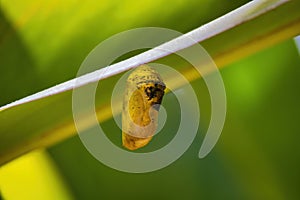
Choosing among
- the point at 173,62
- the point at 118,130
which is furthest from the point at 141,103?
the point at 118,130

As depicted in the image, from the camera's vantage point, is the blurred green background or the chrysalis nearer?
the chrysalis

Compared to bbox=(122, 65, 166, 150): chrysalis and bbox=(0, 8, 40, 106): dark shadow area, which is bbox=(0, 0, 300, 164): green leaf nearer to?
bbox=(122, 65, 166, 150): chrysalis

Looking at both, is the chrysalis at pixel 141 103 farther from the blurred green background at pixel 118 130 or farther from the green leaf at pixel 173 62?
the blurred green background at pixel 118 130

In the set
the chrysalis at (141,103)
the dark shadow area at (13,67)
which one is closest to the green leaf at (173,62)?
the chrysalis at (141,103)

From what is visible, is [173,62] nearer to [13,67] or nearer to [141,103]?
[141,103]

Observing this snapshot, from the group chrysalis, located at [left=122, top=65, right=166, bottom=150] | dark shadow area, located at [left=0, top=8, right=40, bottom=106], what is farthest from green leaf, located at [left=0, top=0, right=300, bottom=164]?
dark shadow area, located at [left=0, top=8, right=40, bottom=106]

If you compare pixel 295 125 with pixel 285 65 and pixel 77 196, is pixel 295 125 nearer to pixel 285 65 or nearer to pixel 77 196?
pixel 285 65

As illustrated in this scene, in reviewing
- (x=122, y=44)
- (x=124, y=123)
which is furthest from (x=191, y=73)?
(x=122, y=44)
